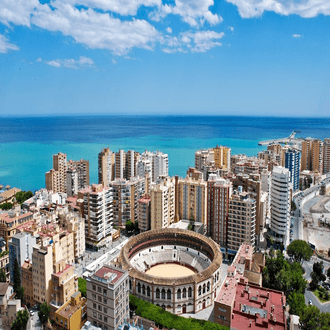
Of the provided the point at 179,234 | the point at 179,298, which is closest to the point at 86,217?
the point at 179,234

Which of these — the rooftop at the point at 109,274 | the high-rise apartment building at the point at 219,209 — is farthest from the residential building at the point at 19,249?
the high-rise apartment building at the point at 219,209

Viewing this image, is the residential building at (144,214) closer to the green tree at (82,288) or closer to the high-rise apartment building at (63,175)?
the green tree at (82,288)

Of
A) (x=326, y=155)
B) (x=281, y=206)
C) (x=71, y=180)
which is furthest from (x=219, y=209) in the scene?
(x=326, y=155)

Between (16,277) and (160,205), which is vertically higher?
(160,205)

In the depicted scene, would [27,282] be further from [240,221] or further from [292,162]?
[292,162]

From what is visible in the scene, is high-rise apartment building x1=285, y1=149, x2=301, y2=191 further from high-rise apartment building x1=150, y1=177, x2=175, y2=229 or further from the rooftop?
the rooftop

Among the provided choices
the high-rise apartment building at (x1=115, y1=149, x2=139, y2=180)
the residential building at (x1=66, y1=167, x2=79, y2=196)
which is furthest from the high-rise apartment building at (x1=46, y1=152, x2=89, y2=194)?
the high-rise apartment building at (x1=115, y1=149, x2=139, y2=180)
